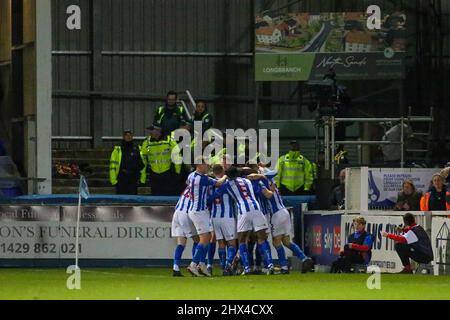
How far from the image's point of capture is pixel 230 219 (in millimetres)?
26234

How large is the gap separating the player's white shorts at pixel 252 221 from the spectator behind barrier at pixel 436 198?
336 cm

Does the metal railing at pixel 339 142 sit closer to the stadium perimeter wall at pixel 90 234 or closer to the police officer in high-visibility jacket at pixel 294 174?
the police officer in high-visibility jacket at pixel 294 174

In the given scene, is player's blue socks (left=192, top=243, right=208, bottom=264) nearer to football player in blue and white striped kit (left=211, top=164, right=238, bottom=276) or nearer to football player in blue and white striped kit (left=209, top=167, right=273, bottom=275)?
football player in blue and white striped kit (left=211, top=164, right=238, bottom=276)

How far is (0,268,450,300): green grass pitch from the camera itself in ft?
63.7

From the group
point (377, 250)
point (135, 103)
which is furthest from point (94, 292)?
point (135, 103)

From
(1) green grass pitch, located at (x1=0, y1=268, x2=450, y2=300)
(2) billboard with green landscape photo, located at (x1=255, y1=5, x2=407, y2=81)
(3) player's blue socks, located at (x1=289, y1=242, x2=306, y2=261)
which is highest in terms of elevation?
(2) billboard with green landscape photo, located at (x1=255, y1=5, x2=407, y2=81)

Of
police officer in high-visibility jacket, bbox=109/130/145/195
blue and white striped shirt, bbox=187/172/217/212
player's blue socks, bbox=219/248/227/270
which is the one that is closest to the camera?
blue and white striped shirt, bbox=187/172/217/212

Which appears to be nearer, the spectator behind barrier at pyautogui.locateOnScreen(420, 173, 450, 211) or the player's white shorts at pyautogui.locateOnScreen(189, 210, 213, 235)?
the player's white shorts at pyautogui.locateOnScreen(189, 210, 213, 235)

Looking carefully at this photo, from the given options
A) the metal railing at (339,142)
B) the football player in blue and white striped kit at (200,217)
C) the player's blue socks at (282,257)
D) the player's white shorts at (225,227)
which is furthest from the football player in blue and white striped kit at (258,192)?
the metal railing at (339,142)

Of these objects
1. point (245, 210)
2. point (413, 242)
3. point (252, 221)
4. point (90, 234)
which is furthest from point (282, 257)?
point (90, 234)

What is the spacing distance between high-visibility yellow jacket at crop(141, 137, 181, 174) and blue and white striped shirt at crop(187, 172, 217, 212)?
→ 6.51 meters

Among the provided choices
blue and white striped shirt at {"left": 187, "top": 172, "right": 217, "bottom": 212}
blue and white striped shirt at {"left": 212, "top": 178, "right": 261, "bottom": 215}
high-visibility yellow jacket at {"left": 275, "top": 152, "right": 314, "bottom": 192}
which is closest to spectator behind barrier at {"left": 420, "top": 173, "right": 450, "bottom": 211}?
blue and white striped shirt at {"left": 212, "top": 178, "right": 261, "bottom": 215}

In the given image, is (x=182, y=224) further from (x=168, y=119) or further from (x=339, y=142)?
(x=168, y=119)

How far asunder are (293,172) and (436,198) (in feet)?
19.1
